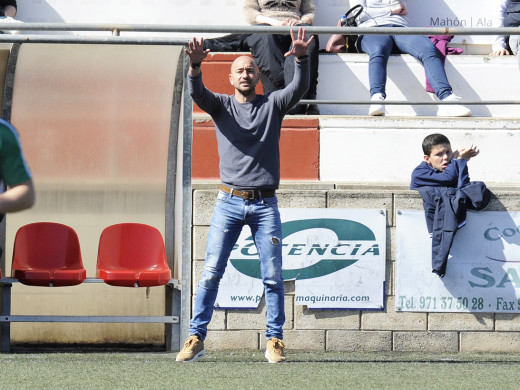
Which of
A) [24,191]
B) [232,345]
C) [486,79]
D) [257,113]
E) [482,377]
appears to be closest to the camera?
[24,191]

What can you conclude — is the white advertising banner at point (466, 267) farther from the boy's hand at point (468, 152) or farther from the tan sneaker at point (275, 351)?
the tan sneaker at point (275, 351)

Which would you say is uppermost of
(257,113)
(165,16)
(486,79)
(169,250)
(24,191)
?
(165,16)

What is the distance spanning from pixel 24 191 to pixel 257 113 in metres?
2.48

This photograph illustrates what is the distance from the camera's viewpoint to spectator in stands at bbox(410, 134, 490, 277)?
6809 millimetres

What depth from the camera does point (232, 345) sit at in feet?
22.8

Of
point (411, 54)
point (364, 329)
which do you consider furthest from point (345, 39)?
point (364, 329)

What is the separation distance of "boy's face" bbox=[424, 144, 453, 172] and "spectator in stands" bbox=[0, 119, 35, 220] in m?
3.76

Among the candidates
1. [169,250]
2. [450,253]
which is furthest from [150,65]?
[450,253]

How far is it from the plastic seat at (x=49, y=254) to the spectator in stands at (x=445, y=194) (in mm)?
2408

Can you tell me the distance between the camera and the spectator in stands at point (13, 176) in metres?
3.65

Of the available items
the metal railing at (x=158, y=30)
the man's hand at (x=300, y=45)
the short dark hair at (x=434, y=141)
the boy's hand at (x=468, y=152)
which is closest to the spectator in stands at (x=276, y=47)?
the short dark hair at (x=434, y=141)

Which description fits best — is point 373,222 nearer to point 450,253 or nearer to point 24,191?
point 450,253

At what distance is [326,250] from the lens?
23.0ft

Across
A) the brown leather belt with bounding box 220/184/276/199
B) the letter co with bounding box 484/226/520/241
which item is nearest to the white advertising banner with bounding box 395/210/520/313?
the letter co with bounding box 484/226/520/241
